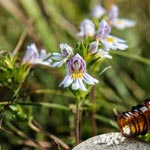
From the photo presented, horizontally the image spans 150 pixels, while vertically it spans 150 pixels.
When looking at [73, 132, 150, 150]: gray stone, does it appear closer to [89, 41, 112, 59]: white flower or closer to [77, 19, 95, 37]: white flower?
[89, 41, 112, 59]: white flower

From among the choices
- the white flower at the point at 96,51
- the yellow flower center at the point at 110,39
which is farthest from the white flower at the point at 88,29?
the white flower at the point at 96,51

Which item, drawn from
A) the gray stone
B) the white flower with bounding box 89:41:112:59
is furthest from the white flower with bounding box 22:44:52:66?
the gray stone

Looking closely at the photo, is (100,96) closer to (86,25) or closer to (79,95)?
(86,25)

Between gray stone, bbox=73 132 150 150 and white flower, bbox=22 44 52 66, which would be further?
white flower, bbox=22 44 52 66

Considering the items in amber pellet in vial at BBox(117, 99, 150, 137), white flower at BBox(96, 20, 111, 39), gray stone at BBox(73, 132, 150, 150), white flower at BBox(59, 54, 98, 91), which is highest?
→ white flower at BBox(96, 20, 111, 39)

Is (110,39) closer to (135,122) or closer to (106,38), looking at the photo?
(106,38)

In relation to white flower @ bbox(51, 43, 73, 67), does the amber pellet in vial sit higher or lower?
lower
